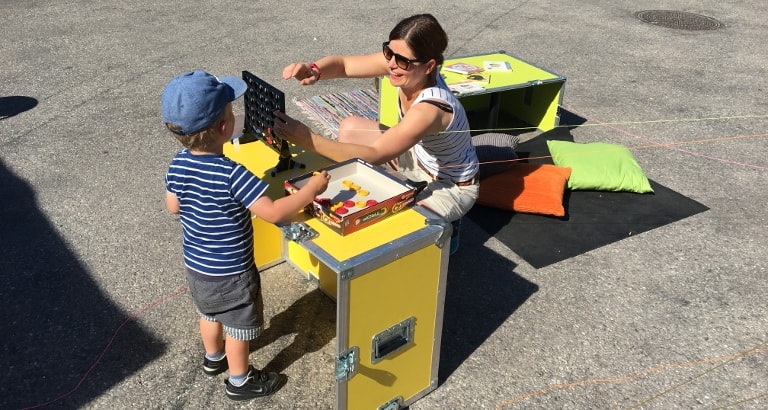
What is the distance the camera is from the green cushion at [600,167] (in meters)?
4.65

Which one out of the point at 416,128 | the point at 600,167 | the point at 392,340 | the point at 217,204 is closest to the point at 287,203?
the point at 217,204

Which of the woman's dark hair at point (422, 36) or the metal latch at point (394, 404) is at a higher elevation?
the woman's dark hair at point (422, 36)

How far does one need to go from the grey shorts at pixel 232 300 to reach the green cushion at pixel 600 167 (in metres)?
2.71

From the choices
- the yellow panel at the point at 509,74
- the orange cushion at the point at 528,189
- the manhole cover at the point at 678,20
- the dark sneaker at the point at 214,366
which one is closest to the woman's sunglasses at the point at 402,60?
the orange cushion at the point at 528,189

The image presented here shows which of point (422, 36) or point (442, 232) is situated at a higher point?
point (422, 36)

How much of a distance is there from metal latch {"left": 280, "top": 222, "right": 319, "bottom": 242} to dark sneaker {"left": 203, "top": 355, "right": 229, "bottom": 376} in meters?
0.85

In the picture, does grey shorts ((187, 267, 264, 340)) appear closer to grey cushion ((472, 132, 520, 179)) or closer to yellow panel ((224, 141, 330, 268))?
yellow panel ((224, 141, 330, 268))

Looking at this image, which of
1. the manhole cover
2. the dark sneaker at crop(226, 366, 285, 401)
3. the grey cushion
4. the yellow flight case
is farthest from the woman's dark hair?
the manhole cover

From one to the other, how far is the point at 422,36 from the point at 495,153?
177cm

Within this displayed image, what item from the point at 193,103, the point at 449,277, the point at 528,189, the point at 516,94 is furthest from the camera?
the point at 516,94

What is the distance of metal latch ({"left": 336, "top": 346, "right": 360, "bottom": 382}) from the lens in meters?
2.55

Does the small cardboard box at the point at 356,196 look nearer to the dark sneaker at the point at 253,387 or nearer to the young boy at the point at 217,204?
the young boy at the point at 217,204

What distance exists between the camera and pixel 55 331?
329 cm

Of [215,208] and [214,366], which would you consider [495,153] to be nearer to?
[214,366]
